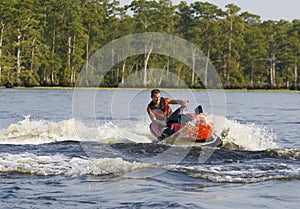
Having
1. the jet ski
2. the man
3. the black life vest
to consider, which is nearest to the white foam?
the jet ski

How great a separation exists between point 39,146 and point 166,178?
16.3ft

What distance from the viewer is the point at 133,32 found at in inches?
3063

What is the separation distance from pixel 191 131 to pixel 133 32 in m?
64.3

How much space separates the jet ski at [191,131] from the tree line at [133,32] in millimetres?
51062

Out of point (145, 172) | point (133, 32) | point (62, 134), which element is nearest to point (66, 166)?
point (145, 172)

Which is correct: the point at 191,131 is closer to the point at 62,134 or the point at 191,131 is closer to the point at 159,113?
the point at 159,113

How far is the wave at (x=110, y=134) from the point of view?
15.3 metres

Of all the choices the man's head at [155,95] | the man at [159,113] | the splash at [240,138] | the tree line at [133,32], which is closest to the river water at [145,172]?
the splash at [240,138]

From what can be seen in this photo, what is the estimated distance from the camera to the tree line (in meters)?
66.7

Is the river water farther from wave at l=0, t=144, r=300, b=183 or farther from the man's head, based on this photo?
the man's head

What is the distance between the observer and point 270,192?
9.23 metres

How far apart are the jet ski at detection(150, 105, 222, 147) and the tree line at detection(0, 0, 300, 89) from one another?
51.1m

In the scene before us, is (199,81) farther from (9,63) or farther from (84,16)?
(9,63)

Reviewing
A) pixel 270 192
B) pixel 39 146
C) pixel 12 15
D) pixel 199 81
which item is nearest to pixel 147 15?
pixel 199 81
